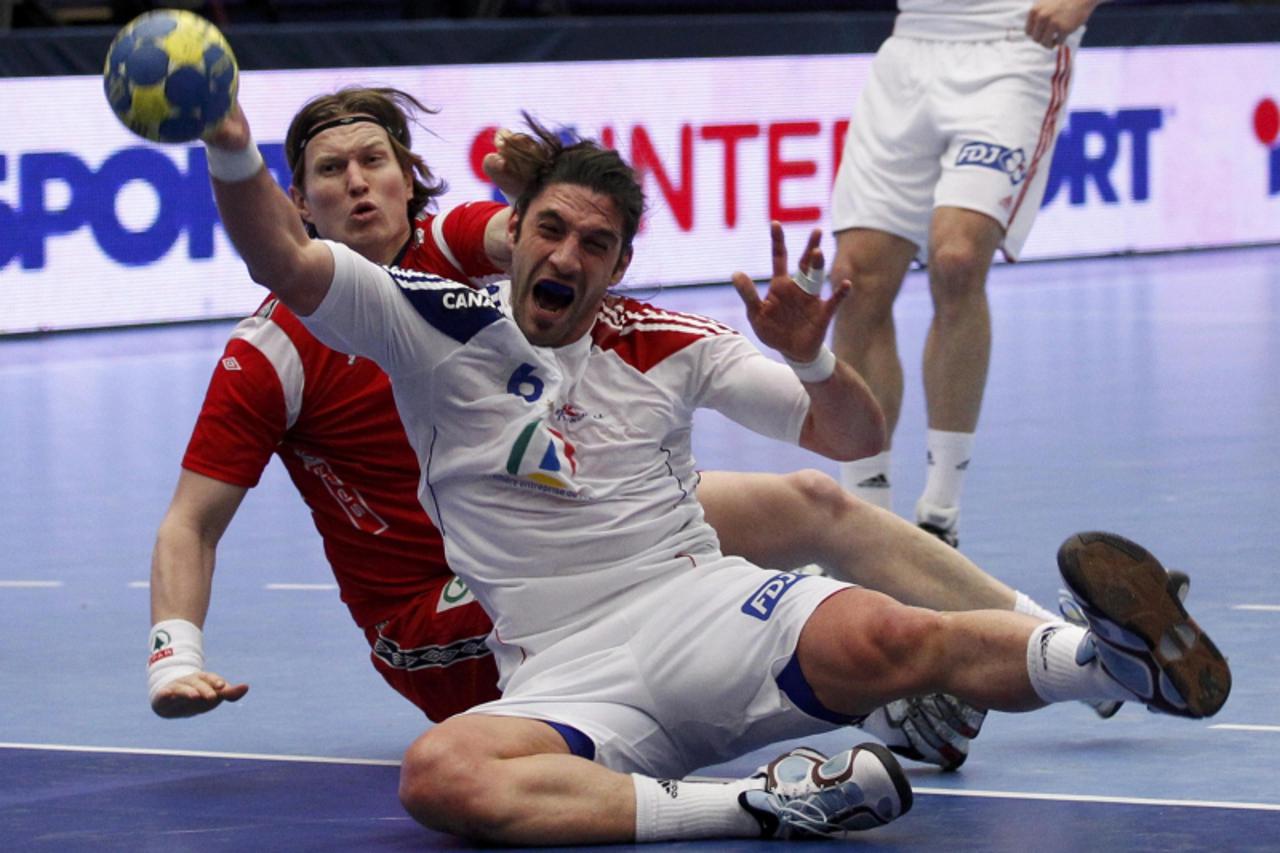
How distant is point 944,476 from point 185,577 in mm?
2413

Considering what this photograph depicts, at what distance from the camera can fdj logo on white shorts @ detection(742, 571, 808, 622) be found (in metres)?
3.60

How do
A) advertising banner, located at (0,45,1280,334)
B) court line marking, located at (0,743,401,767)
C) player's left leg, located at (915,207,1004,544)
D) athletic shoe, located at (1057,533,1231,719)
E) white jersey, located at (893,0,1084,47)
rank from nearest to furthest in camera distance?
athletic shoe, located at (1057,533,1231,719) < court line marking, located at (0,743,401,767) < player's left leg, located at (915,207,1004,544) < white jersey, located at (893,0,1084,47) < advertising banner, located at (0,45,1280,334)

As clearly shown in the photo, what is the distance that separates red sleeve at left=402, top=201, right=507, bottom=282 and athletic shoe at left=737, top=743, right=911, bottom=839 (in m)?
1.20

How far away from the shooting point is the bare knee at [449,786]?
342 centimetres

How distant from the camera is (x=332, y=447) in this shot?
4.02 m

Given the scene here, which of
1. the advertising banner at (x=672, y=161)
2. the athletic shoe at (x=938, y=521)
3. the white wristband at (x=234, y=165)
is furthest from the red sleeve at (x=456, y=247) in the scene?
the advertising banner at (x=672, y=161)

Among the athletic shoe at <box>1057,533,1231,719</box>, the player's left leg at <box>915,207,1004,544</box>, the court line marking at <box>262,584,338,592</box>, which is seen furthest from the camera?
the player's left leg at <box>915,207,1004,544</box>

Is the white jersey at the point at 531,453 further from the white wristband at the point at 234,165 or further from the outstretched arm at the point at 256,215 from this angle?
the white wristband at the point at 234,165

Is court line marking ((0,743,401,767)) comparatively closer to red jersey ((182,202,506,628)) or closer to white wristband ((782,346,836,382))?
red jersey ((182,202,506,628))

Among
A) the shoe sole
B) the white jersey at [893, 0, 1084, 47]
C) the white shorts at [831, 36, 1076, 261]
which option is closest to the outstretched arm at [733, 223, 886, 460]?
the shoe sole

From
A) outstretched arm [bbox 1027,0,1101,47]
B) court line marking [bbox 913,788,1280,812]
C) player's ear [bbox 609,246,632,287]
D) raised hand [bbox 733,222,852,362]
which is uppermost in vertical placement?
outstretched arm [bbox 1027,0,1101,47]

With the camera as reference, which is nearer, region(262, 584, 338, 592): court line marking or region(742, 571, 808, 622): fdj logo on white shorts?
region(742, 571, 808, 622): fdj logo on white shorts

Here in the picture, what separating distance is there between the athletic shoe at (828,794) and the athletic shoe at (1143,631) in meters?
0.34

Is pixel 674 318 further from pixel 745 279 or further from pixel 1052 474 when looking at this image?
pixel 1052 474
